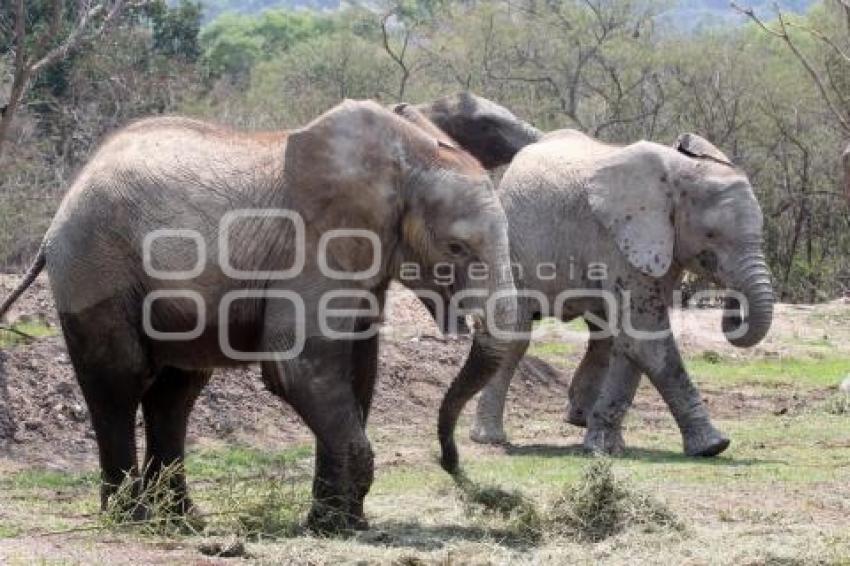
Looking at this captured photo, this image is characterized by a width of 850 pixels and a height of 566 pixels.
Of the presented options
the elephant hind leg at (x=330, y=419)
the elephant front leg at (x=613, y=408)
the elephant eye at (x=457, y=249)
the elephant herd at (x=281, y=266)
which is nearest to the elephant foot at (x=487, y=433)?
the elephant front leg at (x=613, y=408)

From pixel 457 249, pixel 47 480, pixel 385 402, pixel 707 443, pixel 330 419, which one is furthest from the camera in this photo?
pixel 385 402

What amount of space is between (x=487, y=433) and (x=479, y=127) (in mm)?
3548

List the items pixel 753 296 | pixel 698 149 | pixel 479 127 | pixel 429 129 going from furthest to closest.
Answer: pixel 479 127 → pixel 698 149 → pixel 753 296 → pixel 429 129

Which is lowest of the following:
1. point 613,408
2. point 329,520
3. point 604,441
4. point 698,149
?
point 329,520

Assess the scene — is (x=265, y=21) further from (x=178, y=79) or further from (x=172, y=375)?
(x=172, y=375)

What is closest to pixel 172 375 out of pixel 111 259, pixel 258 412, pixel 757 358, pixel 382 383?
pixel 111 259

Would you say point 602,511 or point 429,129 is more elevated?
point 429,129

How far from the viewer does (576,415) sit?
13867mm

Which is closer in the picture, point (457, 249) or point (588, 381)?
point (457, 249)

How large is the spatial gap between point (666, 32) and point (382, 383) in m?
26.7

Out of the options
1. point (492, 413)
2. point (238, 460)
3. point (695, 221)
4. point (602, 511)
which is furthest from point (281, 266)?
point (492, 413)

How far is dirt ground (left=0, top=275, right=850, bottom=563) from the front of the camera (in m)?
11.5

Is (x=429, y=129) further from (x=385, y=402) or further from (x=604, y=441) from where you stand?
(x=385, y=402)

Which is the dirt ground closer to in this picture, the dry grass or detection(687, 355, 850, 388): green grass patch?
detection(687, 355, 850, 388): green grass patch
